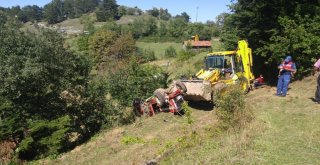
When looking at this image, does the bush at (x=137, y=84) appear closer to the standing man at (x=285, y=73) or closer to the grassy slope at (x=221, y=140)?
the grassy slope at (x=221, y=140)

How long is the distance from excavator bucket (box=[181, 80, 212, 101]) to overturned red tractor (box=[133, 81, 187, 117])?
24 centimetres

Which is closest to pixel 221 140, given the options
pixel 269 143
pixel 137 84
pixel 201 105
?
pixel 269 143

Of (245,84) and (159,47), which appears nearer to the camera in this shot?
(245,84)

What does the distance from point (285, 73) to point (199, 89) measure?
3821mm

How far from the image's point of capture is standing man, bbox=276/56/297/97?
53.3 ft

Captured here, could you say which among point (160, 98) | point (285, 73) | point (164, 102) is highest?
point (285, 73)

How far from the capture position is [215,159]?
9180 millimetres

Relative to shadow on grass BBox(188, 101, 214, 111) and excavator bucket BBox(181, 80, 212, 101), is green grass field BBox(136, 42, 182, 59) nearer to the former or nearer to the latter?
shadow on grass BBox(188, 101, 214, 111)

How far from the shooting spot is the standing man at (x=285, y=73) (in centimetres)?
1625

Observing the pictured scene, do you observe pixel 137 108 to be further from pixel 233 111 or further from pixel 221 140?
pixel 221 140

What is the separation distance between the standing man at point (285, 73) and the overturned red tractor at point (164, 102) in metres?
4.17

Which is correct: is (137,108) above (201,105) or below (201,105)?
below

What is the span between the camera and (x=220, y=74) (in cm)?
1797

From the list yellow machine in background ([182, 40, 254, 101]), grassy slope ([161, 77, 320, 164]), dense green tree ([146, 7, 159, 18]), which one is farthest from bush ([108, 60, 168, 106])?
dense green tree ([146, 7, 159, 18])
